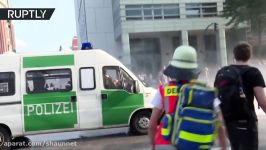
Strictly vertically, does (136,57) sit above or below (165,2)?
below

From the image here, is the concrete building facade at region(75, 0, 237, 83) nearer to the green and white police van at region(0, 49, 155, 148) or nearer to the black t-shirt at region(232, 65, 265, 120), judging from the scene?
the green and white police van at region(0, 49, 155, 148)

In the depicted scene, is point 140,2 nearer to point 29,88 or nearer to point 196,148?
point 29,88

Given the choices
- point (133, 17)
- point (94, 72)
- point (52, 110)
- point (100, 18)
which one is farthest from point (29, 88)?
point (100, 18)

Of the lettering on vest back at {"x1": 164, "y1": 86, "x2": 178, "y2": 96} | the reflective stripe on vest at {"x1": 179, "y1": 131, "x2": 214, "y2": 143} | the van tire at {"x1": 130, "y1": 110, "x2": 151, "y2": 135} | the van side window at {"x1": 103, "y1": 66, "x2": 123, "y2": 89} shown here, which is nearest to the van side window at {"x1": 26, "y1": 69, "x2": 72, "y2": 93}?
the van side window at {"x1": 103, "y1": 66, "x2": 123, "y2": 89}

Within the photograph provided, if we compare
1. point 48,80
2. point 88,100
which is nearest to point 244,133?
point 88,100

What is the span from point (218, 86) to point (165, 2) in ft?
170

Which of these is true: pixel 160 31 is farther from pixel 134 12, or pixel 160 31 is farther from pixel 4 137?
pixel 4 137

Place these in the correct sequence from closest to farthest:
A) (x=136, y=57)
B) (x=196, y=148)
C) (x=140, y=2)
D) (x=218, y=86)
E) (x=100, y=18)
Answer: (x=196, y=148)
(x=218, y=86)
(x=140, y=2)
(x=136, y=57)
(x=100, y=18)

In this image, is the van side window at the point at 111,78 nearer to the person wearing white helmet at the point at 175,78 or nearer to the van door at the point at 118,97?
the van door at the point at 118,97

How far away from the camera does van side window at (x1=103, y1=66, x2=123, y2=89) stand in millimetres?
10742

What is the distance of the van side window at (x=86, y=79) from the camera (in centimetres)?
1059

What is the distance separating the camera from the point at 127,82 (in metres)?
11.0

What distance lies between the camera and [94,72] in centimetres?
1069

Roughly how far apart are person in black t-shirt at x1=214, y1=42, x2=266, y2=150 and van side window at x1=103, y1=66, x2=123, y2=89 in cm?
655
